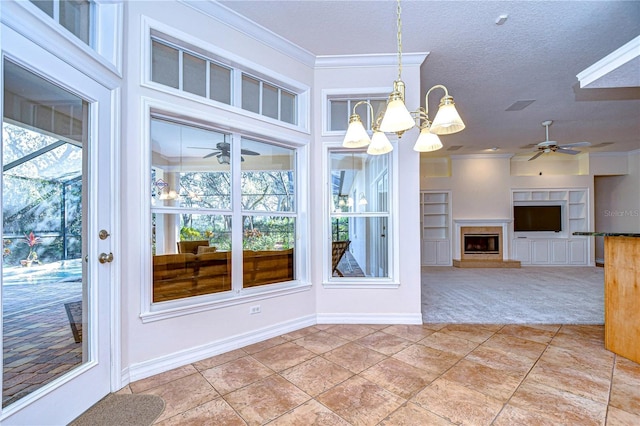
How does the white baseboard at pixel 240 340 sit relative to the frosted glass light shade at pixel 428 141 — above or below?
below

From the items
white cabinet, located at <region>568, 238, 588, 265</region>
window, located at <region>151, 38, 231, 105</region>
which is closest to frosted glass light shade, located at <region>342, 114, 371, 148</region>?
window, located at <region>151, 38, 231, 105</region>

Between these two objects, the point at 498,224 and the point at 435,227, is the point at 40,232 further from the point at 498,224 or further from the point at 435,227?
the point at 498,224

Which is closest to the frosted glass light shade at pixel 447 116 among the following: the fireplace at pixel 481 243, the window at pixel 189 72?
the window at pixel 189 72

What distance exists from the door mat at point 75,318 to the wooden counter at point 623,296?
13.6 ft

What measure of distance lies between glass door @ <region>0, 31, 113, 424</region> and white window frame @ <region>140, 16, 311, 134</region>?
515 millimetres

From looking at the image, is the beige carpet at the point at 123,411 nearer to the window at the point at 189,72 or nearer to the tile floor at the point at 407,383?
the tile floor at the point at 407,383

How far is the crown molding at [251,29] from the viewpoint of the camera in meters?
2.42

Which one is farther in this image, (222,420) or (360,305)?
(360,305)

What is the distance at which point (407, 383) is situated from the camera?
2.02m

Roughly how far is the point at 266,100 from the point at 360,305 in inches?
98.0

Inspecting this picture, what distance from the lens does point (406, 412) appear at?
1.71m

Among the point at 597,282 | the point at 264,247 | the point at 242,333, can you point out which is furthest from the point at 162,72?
the point at 597,282

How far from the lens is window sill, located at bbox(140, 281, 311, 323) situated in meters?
2.22

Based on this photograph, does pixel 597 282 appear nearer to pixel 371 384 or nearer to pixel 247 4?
pixel 371 384
